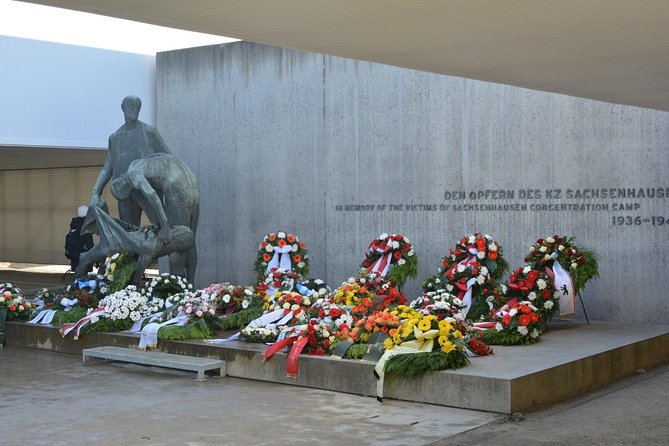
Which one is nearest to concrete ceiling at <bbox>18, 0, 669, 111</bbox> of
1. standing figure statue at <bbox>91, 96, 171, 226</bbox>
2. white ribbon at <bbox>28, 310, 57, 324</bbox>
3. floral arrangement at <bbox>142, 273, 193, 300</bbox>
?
floral arrangement at <bbox>142, 273, 193, 300</bbox>

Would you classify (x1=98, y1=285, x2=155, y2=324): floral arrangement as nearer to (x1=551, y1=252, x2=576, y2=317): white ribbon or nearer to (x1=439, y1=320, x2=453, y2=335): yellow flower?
(x1=439, y1=320, x2=453, y2=335): yellow flower

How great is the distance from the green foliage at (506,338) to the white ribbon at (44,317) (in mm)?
5302

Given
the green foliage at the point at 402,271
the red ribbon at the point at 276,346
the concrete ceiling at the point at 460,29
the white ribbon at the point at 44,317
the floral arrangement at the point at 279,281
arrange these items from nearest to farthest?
the concrete ceiling at the point at 460,29, the red ribbon at the point at 276,346, the floral arrangement at the point at 279,281, the white ribbon at the point at 44,317, the green foliage at the point at 402,271

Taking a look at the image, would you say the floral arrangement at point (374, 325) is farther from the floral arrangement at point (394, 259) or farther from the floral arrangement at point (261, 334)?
the floral arrangement at point (394, 259)

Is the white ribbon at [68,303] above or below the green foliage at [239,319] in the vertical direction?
above

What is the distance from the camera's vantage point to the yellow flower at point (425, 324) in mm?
7975

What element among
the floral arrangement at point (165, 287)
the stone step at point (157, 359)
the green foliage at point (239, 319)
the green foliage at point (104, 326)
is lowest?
the stone step at point (157, 359)

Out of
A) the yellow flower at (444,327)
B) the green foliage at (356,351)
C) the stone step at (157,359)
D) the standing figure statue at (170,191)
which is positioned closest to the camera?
the yellow flower at (444,327)

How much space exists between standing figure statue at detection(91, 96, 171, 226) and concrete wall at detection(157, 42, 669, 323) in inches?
99.2

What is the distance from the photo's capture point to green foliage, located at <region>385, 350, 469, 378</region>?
775cm

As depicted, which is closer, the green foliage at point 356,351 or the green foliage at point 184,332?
the green foliage at point 356,351

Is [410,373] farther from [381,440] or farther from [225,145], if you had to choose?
[225,145]

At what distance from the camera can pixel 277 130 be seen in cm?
1487

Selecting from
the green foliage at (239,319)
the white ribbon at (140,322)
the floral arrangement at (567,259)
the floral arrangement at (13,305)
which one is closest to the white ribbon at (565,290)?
the floral arrangement at (567,259)
